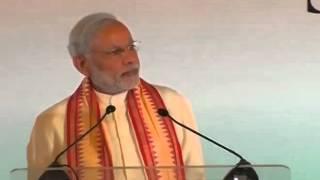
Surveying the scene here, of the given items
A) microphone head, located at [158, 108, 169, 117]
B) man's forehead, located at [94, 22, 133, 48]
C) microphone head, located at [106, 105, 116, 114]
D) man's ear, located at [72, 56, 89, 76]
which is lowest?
microphone head, located at [158, 108, 169, 117]

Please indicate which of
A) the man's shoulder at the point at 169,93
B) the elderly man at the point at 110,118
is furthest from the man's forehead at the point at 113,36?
the man's shoulder at the point at 169,93

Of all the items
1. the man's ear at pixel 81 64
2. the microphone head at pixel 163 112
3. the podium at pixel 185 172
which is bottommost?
the podium at pixel 185 172

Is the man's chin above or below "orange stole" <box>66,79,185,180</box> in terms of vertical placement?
above

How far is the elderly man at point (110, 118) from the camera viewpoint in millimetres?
1521

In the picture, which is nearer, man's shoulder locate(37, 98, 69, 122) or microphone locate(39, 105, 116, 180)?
microphone locate(39, 105, 116, 180)

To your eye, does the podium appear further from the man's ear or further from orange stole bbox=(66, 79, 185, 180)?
the man's ear

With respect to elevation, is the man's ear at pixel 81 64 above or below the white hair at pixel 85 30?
below

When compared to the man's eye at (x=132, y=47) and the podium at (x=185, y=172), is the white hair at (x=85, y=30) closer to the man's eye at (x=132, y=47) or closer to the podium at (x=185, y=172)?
the man's eye at (x=132, y=47)

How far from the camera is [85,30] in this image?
1.57 meters

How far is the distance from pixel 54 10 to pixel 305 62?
515 millimetres

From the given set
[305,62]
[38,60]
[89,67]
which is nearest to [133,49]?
[89,67]

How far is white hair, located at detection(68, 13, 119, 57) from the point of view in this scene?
5.04 ft

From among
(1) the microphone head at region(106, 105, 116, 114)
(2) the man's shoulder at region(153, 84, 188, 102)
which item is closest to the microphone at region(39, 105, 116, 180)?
(1) the microphone head at region(106, 105, 116, 114)

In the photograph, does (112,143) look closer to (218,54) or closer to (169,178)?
(169,178)
